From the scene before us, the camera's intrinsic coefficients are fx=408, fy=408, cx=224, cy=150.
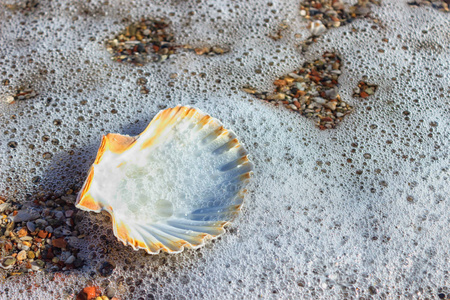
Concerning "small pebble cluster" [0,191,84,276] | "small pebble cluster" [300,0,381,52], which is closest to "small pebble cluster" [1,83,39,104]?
"small pebble cluster" [0,191,84,276]

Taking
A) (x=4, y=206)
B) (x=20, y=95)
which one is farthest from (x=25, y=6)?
(x=4, y=206)

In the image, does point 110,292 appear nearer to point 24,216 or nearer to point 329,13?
point 24,216

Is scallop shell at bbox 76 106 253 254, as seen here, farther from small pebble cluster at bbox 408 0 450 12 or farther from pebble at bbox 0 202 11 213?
small pebble cluster at bbox 408 0 450 12

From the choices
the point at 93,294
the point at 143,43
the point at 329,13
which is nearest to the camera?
the point at 93,294

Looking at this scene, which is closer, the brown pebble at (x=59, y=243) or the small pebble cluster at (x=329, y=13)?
the brown pebble at (x=59, y=243)

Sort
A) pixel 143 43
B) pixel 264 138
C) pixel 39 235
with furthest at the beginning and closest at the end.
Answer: pixel 143 43 < pixel 264 138 < pixel 39 235

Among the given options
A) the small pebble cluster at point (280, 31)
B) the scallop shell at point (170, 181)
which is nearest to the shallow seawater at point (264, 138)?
the small pebble cluster at point (280, 31)

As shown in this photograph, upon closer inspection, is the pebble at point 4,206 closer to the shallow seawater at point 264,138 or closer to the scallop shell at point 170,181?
the shallow seawater at point 264,138
